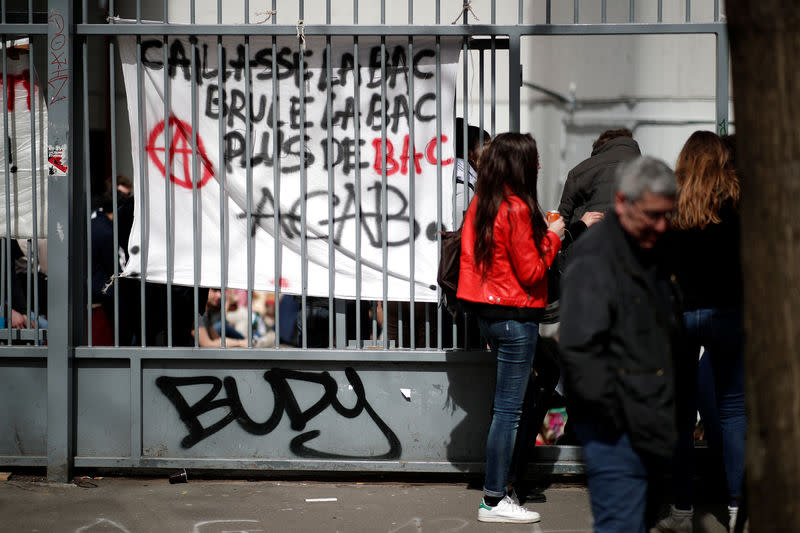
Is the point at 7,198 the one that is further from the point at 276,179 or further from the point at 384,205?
the point at 384,205

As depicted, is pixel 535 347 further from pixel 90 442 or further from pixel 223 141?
pixel 90 442

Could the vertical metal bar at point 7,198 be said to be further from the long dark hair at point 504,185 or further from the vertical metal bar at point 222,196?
the long dark hair at point 504,185

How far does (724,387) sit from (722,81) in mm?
1832

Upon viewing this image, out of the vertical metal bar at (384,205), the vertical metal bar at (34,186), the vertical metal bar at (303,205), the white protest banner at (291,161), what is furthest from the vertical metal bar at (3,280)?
the vertical metal bar at (384,205)

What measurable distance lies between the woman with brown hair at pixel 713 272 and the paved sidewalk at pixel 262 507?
66 cm

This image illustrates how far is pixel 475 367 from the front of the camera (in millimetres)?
5332

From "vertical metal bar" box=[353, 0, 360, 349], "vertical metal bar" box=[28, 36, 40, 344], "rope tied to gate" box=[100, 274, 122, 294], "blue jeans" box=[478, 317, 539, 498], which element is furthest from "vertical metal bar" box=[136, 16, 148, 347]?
"blue jeans" box=[478, 317, 539, 498]

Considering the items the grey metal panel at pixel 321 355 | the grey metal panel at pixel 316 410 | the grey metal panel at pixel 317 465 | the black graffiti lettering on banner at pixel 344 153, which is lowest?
the grey metal panel at pixel 317 465

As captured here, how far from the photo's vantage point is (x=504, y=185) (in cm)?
456

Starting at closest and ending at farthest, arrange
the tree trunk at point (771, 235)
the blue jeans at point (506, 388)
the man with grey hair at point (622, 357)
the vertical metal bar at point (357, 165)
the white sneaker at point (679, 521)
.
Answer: the tree trunk at point (771, 235), the man with grey hair at point (622, 357), the white sneaker at point (679, 521), the blue jeans at point (506, 388), the vertical metal bar at point (357, 165)

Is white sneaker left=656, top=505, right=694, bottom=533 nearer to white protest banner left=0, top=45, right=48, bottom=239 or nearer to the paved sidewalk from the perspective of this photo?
the paved sidewalk

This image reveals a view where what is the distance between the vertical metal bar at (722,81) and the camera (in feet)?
17.3

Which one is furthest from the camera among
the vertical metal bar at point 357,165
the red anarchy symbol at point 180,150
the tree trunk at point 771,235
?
the red anarchy symbol at point 180,150

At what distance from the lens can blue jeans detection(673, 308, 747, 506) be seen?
4.36 m
